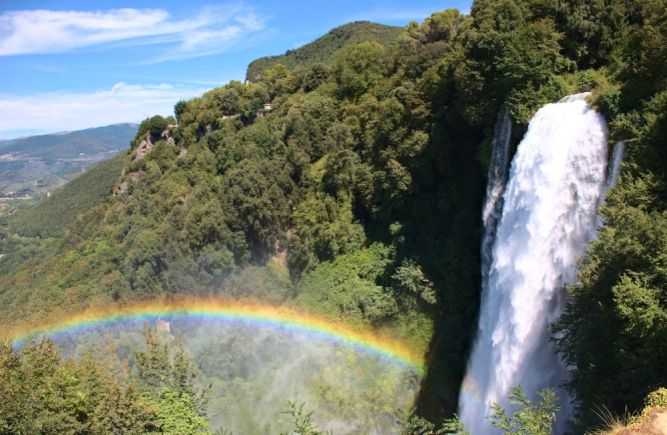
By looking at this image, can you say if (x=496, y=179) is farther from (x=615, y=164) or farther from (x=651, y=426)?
(x=651, y=426)

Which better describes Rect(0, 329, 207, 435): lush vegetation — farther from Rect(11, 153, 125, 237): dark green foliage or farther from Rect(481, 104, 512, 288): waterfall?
Rect(11, 153, 125, 237): dark green foliage

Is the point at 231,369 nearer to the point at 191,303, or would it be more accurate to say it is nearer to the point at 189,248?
the point at 191,303

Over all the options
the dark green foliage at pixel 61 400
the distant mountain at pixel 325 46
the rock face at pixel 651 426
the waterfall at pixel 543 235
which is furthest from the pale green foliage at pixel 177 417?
the distant mountain at pixel 325 46

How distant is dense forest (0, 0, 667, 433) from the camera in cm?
1298

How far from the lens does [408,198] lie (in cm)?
3216

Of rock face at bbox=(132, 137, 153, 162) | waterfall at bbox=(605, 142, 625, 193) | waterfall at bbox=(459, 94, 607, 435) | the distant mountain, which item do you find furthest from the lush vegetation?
the distant mountain

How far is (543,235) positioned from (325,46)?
94.1 metres

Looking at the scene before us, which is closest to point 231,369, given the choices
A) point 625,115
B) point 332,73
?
point 625,115

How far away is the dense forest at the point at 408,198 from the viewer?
12977 mm

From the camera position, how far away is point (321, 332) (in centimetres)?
3209

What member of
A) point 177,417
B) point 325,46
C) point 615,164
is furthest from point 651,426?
point 325,46

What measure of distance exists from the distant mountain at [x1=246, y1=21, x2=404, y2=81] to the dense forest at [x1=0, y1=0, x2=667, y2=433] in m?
39.8

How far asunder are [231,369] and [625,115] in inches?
1101

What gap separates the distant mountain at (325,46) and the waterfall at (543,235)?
7833cm
